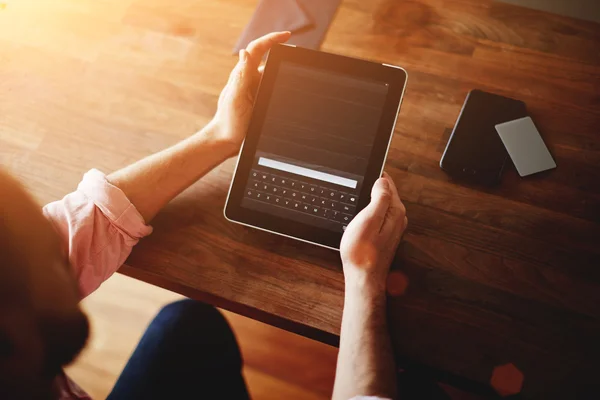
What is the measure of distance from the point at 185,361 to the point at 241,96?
1.67 feet

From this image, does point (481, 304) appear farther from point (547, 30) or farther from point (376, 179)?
point (547, 30)

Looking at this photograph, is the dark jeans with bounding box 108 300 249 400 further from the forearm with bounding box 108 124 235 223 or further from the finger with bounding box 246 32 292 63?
the finger with bounding box 246 32 292 63

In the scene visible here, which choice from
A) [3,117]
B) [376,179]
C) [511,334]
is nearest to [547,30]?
[376,179]

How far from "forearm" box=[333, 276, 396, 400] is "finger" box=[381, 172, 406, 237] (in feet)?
0.32

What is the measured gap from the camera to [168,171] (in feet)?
2.89

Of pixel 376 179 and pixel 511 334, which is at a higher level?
pixel 376 179

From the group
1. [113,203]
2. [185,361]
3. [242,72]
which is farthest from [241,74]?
[185,361]

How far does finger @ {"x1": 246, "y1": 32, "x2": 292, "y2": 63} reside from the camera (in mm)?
881

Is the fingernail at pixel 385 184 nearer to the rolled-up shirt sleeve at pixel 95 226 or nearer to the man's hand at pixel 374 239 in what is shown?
the man's hand at pixel 374 239

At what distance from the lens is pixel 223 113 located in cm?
90

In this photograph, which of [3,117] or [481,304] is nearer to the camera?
[481,304]

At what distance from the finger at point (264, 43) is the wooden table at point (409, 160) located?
123 millimetres

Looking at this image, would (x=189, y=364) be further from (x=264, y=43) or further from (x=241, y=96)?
(x=264, y=43)

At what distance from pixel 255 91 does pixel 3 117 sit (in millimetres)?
538
